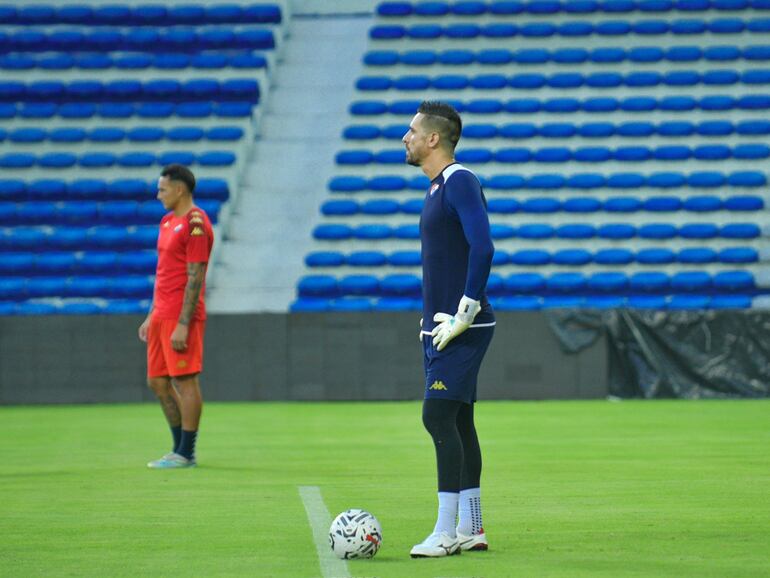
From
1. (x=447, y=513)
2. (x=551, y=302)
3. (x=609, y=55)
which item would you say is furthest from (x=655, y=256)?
(x=447, y=513)

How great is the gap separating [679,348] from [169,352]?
31.3 feet

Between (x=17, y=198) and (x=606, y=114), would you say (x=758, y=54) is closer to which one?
(x=606, y=114)

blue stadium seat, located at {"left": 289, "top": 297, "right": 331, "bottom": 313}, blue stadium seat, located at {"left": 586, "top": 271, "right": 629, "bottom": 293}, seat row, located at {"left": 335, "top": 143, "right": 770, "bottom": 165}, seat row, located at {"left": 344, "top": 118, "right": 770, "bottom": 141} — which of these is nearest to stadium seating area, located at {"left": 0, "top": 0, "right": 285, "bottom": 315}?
blue stadium seat, located at {"left": 289, "top": 297, "right": 331, "bottom": 313}

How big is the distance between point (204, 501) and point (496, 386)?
33.6 ft

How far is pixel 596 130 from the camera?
21.8 metres

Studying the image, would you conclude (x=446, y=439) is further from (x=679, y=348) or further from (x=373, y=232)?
(x=373, y=232)

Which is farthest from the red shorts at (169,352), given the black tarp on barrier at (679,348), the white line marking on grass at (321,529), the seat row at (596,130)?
the seat row at (596,130)

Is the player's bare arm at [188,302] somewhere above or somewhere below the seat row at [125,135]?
below

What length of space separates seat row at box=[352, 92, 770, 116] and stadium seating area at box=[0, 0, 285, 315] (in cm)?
257

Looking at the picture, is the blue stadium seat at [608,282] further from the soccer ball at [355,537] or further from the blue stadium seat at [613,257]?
the soccer ball at [355,537]

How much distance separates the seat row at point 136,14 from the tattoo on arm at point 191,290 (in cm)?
1554

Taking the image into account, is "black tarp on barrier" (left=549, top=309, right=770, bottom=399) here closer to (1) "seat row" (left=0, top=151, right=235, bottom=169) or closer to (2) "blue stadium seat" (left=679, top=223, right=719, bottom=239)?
(2) "blue stadium seat" (left=679, top=223, right=719, bottom=239)

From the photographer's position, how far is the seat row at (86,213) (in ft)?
67.0

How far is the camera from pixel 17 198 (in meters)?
21.2
